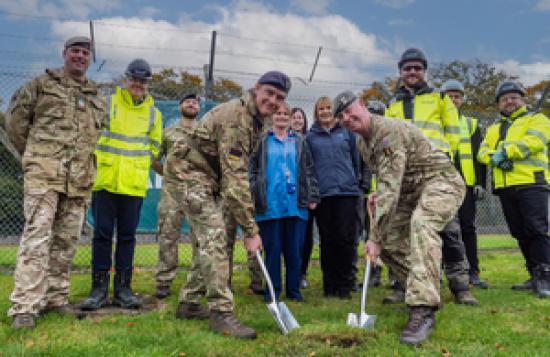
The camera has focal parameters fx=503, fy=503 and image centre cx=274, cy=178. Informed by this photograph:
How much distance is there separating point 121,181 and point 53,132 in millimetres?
805

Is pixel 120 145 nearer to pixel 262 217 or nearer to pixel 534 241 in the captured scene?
pixel 262 217

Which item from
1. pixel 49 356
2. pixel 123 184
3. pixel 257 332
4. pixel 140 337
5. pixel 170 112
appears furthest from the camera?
pixel 170 112

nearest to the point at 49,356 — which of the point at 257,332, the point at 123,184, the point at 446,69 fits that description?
the point at 257,332

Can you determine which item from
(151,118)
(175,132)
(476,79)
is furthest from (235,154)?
(476,79)

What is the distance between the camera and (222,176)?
3779 mm

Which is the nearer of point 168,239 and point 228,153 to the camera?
point 228,153

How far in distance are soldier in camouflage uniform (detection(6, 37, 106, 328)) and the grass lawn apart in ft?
1.07

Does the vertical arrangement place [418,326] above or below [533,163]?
below

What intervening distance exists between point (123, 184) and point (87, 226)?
4.89 meters

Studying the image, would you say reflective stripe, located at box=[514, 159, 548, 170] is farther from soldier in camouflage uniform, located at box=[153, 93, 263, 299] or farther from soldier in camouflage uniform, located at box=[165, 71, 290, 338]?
soldier in camouflage uniform, located at box=[165, 71, 290, 338]

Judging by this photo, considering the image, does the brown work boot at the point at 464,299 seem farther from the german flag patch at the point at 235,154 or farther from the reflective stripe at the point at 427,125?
the german flag patch at the point at 235,154

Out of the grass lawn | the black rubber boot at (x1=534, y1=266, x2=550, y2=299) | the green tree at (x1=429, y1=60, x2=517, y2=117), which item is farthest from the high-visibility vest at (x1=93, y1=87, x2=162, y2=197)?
the green tree at (x1=429, y1=60, x2=517, y2=117)

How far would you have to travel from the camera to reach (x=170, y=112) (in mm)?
8781

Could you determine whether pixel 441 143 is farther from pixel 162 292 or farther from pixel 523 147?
pixel 162 292
